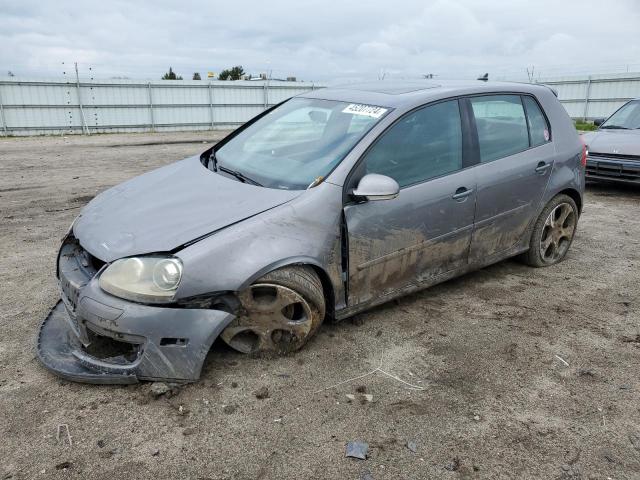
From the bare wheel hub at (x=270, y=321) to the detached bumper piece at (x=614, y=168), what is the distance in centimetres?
684

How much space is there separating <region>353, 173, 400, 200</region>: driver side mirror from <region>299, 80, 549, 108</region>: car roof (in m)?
0.69

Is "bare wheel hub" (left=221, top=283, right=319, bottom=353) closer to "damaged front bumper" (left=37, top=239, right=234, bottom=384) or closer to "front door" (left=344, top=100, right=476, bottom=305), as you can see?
"damaged front bumper" (left=37, top=239, right=234, bottom=384)

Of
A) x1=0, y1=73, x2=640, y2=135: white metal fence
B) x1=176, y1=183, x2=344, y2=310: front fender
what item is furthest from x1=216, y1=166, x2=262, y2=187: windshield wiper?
x1=0, y1=73, x2=640, y2=135: white metal fence

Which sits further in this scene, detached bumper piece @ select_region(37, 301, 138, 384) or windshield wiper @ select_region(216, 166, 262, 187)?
windshield wiper @ select_region(216, 166, 262, 187)

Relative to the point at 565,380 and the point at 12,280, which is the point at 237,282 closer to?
the point at 565,380

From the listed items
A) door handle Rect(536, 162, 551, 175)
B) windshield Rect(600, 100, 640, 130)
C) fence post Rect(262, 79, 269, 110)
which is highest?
fence post Rect(262, 79, 269, 110)

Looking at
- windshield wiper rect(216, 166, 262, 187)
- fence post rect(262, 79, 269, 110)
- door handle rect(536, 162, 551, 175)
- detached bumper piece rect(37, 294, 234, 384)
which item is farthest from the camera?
fence post rect(262, 79, 269, 110)

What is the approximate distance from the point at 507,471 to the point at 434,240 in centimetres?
173

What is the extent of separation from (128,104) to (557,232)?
22.1 metres

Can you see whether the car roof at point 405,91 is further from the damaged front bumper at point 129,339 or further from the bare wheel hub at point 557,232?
the damaged front bumper at point 129,339

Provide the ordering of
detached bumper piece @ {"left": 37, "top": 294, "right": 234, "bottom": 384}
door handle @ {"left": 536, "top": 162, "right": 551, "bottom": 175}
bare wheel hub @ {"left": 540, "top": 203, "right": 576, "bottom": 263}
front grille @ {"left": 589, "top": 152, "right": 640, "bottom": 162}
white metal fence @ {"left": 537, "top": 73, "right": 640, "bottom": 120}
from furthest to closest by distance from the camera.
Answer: white metal fence @ {"left": 537, "top": 73, "right": 640, "bottom": 120} → front grille @ {"left": 589, "top": 152, "right": 640, "bottom": 162} → bare wheel hub @ {"left": 540, "top": 203, "right": 576, "bottom": 263} → door handle @ {"left": 536, "top": 162, "right": 551, "bottom": 175} → detached bumper piece @ {"left": 37, "top": 294, "right": 234, "bottom": 384}

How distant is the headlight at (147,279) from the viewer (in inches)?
108

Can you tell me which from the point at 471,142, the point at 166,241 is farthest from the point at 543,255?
the point at 166,241

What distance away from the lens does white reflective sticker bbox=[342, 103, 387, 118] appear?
3.56 m
